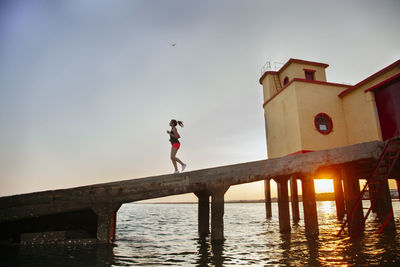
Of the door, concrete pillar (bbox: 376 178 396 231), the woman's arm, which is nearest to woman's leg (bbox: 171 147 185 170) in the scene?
the woman's arm

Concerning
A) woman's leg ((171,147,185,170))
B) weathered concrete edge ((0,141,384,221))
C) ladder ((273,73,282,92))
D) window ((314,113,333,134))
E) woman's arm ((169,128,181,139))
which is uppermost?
ladder ((273,73,282,92))

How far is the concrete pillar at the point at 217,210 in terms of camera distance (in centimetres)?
783

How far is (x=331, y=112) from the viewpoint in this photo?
48.6ft

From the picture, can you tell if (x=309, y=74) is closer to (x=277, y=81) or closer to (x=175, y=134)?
(x=277, y=81)

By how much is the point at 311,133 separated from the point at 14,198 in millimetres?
13366

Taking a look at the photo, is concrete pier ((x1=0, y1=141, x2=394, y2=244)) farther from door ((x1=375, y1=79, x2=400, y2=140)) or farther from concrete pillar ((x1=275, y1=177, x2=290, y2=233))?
door ((x1=375, y1=79, x2=400, y2=140))

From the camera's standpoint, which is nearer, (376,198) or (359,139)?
(376,198)

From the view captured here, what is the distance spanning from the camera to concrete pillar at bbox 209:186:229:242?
7828mm

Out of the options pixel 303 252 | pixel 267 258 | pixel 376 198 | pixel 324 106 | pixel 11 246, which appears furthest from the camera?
pixel 324 106

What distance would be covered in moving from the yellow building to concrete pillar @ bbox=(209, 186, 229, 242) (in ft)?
24.8

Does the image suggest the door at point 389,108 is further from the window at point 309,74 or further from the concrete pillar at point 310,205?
the concrete pillar at point 310,205

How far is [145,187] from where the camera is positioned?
7461mm

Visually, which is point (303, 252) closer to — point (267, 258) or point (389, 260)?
point (267, 258)

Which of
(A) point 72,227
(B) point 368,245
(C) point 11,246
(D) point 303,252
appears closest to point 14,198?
(C) point 11,246
